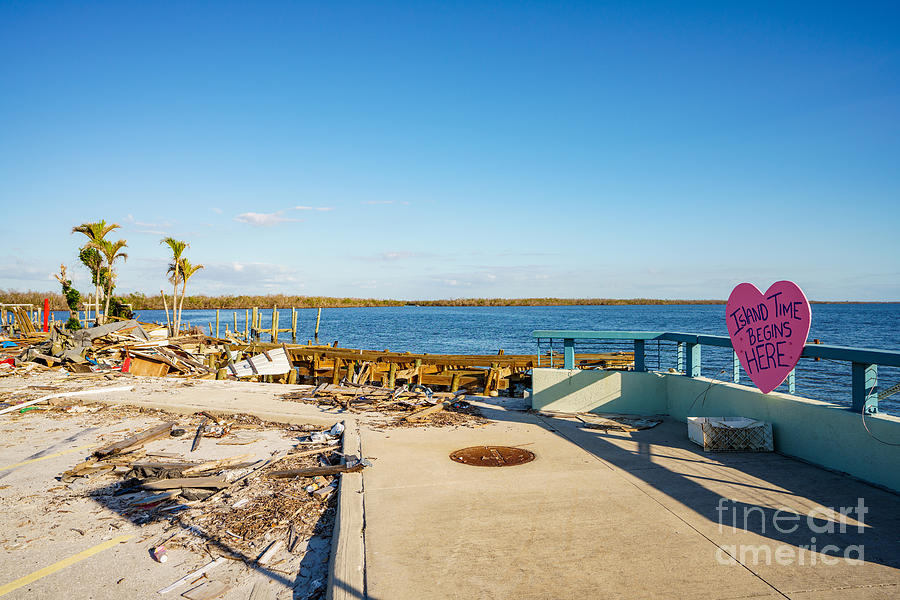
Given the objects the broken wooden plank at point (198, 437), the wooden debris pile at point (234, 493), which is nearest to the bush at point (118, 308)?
the broken wooden plank at point (198, 437)

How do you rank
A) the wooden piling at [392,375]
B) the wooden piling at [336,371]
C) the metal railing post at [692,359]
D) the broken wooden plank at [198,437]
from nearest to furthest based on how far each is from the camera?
the broken wooden plank at [198,437] < the metal railing post at [692,359] < the wooden piling at [392,375] < the wooden piling at [336,371]

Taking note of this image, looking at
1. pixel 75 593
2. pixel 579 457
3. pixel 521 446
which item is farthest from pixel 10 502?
pixel 579 457

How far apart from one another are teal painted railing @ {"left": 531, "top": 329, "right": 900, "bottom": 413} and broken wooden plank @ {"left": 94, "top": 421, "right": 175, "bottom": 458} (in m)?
6.50

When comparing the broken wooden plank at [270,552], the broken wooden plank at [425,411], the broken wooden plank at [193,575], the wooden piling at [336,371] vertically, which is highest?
the broken wooden plank at [425,411]

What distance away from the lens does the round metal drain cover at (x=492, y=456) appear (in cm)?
673

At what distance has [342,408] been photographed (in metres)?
10.8

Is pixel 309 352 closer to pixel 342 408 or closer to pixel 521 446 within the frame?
pixel 342 408

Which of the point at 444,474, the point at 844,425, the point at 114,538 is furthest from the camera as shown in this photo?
the point at 444,474

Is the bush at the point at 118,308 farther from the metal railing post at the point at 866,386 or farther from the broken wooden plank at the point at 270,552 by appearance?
the metal railing post at the point at 866,386

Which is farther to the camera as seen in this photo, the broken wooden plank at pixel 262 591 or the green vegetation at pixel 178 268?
the green vegetation at pixel 178 268

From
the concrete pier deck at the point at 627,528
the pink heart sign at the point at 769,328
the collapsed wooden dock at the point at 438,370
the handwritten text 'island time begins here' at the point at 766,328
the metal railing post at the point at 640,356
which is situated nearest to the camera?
the concrete pier deck at the point at 627,528

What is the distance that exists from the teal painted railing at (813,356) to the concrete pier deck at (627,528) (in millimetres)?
914

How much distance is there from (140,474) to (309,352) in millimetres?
16723

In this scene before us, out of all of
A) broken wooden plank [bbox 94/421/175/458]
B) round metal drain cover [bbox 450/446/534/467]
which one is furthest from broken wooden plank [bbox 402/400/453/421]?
broken wooden plank [bbox 94/421/175/458]
